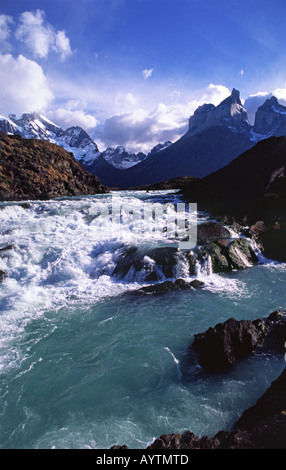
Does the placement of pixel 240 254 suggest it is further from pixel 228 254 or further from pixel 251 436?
Result: pixel 251 436

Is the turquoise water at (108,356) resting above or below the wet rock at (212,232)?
below

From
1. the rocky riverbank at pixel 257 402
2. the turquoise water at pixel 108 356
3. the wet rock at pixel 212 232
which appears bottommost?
the turquoise water at pixel 108 356

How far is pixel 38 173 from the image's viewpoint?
4719cm

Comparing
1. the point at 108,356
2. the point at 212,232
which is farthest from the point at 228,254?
the point at 108,356

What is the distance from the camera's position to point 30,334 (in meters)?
9.76

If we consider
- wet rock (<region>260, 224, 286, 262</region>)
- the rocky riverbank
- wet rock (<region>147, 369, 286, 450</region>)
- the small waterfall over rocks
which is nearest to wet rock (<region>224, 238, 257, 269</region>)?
the small waterfall over rocks

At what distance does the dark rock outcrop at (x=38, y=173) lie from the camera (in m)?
42.2

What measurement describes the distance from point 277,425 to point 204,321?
5752 mm

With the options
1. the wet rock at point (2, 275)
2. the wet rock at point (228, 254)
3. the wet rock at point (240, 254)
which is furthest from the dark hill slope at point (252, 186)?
the wet rock at point (2, 275)

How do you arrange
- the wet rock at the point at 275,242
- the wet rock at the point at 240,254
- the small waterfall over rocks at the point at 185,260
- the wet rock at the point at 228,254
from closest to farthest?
the small waterfall over rocks at the point at 185,260, the wet rock at the point at 228,254, the wet rock at the point at 240,254, the wet rock at the point at 275,242

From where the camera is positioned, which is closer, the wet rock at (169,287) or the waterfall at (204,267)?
the wet rock at (169,287)

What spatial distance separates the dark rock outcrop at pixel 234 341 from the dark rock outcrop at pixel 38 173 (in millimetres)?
38389

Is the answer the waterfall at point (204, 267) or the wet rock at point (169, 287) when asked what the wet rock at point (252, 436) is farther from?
the waterfall at point (204, 267)

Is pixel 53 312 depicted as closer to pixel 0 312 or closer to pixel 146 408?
pixel 0 312
